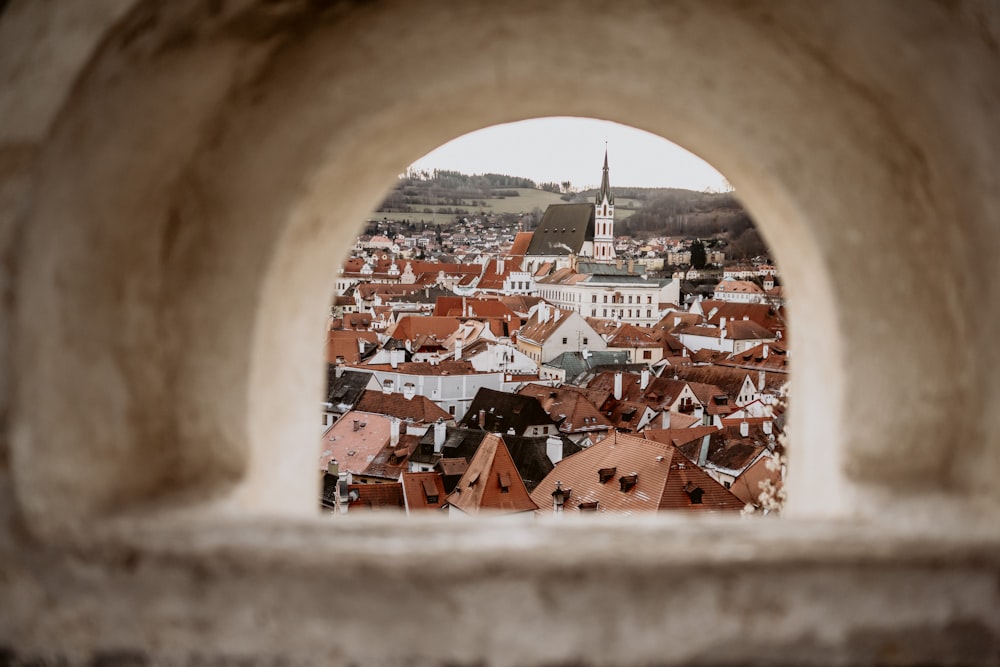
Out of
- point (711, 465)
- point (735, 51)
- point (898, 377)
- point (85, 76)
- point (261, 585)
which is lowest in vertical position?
point (711, 465)

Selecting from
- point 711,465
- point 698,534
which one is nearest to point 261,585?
point 698,534

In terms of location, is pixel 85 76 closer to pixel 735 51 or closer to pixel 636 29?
pixel 636 29

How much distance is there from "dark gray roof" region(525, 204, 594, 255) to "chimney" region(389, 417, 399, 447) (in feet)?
180

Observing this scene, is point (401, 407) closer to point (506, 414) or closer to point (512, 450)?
point (506, 414)

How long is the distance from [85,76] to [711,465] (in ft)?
76.0

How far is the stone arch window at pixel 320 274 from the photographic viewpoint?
1.42 metres

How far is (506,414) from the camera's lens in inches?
1244

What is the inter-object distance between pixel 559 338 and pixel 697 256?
22.1 m

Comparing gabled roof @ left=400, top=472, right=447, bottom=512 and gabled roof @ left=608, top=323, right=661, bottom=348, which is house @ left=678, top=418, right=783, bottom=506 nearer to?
gabled roof @ left=400, top=472, right=447, bottom=512

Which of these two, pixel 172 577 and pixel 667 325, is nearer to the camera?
pixel 172 577

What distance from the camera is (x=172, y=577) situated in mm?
1463

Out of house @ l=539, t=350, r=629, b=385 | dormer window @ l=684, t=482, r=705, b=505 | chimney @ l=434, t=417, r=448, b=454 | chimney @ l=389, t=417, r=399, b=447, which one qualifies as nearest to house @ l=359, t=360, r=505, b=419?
house @ l=539, t=350, r=629, b=385

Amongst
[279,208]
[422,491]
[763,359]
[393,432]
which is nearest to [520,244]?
[763,359]

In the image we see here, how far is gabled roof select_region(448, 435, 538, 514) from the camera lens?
21.2 meters
